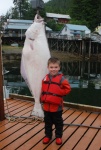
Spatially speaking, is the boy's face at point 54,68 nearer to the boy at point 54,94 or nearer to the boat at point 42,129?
the boy at point 54,94

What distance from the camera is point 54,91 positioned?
3.87 m

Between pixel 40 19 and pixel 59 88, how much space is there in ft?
4.40

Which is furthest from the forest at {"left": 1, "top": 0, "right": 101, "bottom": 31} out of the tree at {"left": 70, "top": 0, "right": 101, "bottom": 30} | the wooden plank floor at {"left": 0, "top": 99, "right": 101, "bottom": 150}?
the wooden plank floor at {"left": 0, "top": 99, "right": 101, "bottom": 150}

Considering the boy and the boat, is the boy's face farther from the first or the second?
the boat

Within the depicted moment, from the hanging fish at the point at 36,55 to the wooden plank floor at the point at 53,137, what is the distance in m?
0.50

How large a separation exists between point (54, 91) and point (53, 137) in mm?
850

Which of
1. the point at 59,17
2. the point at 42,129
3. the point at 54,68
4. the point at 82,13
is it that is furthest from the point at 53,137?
the point at 59,17

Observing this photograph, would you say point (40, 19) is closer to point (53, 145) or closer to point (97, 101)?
point (53, 145)

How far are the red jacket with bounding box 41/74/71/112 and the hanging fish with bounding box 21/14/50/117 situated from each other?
64 cm

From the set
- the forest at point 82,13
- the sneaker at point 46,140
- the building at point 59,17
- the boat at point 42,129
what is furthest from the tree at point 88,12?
the sneaker at point 46,140

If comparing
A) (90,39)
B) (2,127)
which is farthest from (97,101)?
(90,39)

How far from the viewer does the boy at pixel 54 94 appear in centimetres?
386

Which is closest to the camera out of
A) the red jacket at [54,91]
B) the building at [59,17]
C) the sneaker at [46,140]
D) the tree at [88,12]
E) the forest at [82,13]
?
the red jacket at [54,91]

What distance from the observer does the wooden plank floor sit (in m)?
3.89
